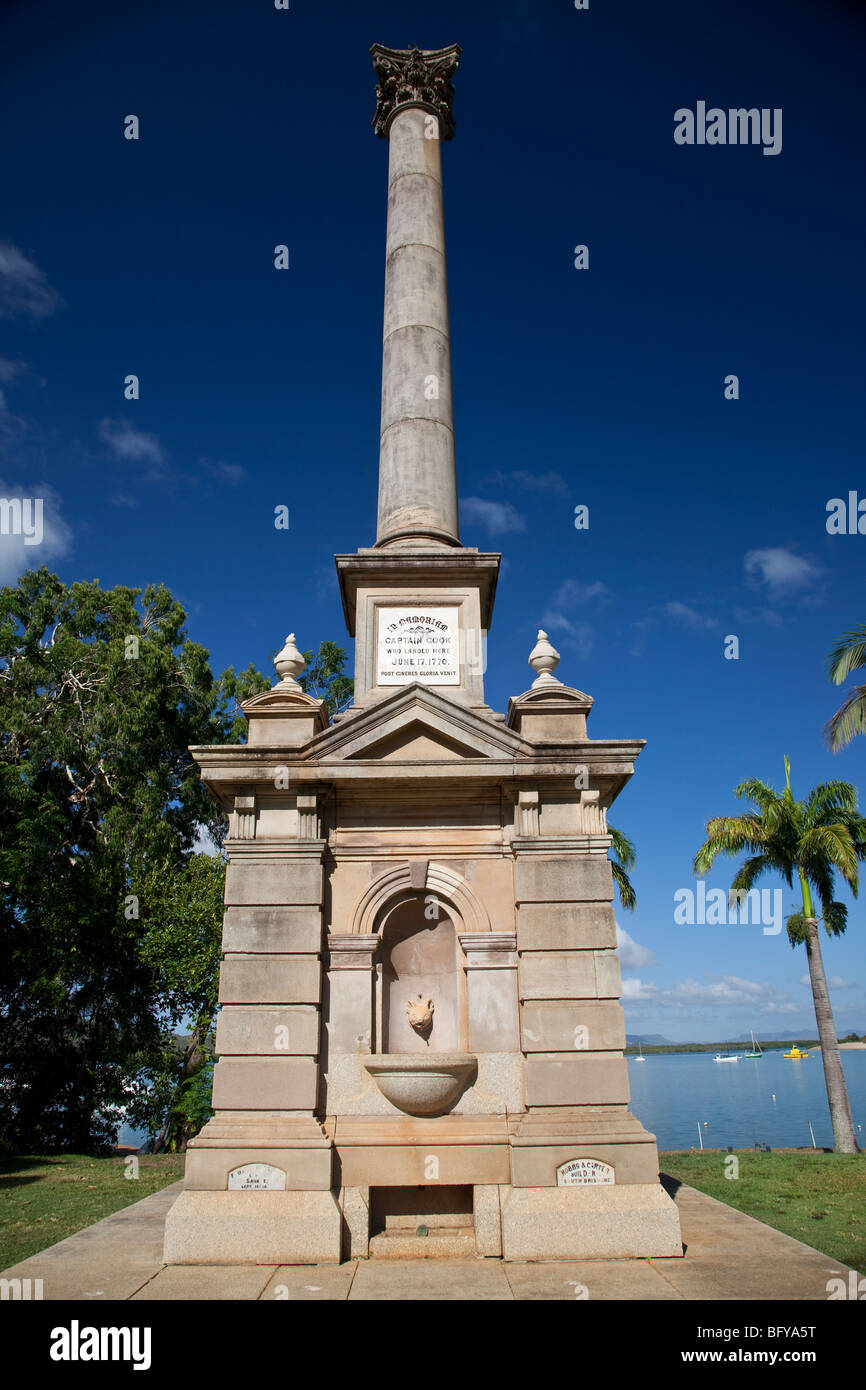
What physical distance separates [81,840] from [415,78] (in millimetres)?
21327

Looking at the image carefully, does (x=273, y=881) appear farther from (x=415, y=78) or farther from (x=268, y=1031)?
(x=415, y=78)

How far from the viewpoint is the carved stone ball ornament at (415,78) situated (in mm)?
16922

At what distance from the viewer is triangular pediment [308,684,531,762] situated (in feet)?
34.2

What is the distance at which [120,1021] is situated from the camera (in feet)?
83.5

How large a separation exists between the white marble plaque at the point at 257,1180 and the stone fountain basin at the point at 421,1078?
1.30 m

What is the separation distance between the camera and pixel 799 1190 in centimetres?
1405

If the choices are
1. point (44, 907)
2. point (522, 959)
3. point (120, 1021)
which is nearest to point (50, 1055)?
point (120, 1021)

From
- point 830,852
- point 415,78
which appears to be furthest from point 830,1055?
point 415,78

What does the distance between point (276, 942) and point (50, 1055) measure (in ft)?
64.8

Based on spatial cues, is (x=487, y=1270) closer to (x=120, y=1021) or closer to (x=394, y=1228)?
(x=394, y=1228)

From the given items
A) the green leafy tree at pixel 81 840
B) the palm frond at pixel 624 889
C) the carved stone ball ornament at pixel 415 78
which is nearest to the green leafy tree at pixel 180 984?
the green leafy tree at pixel 81 840

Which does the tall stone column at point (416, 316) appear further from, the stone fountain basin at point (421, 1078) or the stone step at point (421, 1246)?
the stone step at point (421, 1246)

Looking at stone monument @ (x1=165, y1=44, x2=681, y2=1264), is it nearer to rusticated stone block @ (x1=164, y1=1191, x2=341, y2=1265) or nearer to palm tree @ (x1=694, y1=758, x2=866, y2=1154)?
rusticated stone block @ (x1=164, y1=1191, x2=341, y2=1265)
